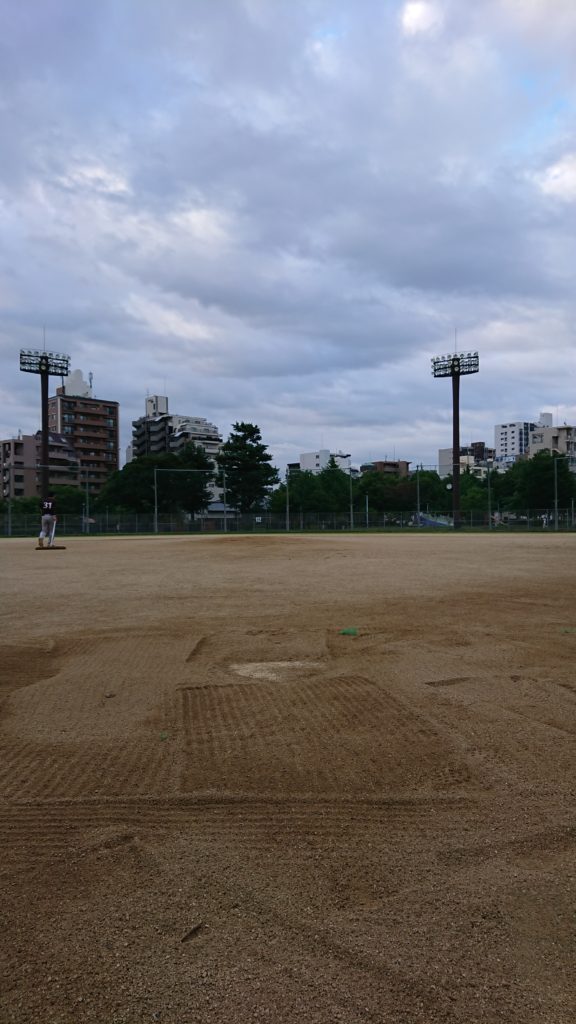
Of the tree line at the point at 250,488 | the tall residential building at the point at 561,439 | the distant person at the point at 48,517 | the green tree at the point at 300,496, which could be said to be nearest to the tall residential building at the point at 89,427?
the tree line at the point at 250,488

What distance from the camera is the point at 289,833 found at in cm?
296

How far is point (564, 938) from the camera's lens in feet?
7.41

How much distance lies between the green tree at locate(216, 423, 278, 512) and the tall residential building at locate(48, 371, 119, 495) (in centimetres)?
5535

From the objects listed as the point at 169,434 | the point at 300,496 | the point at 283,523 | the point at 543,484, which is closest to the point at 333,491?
the point at 300,496

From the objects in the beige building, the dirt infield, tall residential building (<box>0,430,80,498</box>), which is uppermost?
the beige building

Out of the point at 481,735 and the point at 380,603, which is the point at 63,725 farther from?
the point at 380,603

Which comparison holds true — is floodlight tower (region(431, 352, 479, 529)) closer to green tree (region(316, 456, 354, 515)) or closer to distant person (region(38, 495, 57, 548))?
green tree (region(316, 456, 354, 515))

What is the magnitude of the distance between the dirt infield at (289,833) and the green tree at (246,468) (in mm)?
68037

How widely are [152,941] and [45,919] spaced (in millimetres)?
421

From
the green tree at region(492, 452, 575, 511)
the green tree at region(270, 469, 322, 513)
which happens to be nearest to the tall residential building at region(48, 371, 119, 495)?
the green tree at region(270, 469, 322, 513)

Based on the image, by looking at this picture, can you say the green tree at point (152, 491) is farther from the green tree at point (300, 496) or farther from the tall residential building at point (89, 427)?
the tall residential building at point (89, 427)

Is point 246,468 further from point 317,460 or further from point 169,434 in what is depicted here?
point 317,460

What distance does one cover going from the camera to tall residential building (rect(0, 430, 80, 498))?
11469 cm

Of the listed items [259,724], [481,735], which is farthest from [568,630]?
[259,724]
